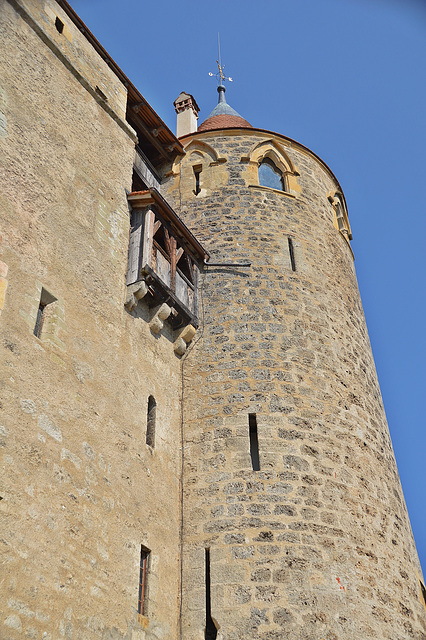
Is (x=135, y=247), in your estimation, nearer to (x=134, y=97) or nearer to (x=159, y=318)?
(x=159, y=318)

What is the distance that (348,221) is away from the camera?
596 inches

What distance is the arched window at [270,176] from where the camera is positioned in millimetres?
13520

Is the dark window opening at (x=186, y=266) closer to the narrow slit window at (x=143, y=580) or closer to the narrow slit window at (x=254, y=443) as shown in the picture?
the narrow slit window at (x=254, y=443)

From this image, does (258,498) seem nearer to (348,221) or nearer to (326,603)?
(326,603)

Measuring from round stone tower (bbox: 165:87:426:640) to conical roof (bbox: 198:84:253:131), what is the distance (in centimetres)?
172

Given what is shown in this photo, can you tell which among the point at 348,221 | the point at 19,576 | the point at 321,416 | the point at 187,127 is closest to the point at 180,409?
the point at 321,416

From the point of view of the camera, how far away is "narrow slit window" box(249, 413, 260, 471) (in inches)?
384

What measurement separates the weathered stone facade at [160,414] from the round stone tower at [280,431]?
0.10ft

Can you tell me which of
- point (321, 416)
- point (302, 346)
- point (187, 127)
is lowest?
point (321, 416)

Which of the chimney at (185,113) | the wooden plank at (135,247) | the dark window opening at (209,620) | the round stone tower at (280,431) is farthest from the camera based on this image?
the chimney at (185,113)

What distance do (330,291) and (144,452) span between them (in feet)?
16.0

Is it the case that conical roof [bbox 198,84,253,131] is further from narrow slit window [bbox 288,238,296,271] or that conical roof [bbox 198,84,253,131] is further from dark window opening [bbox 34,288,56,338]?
dark window opening [bbox 34,288,56,338]

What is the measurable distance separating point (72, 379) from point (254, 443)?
307 centimetres

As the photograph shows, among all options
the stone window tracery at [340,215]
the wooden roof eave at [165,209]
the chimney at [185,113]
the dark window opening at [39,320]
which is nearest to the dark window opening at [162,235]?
the wooden roof eave at [165,209]
